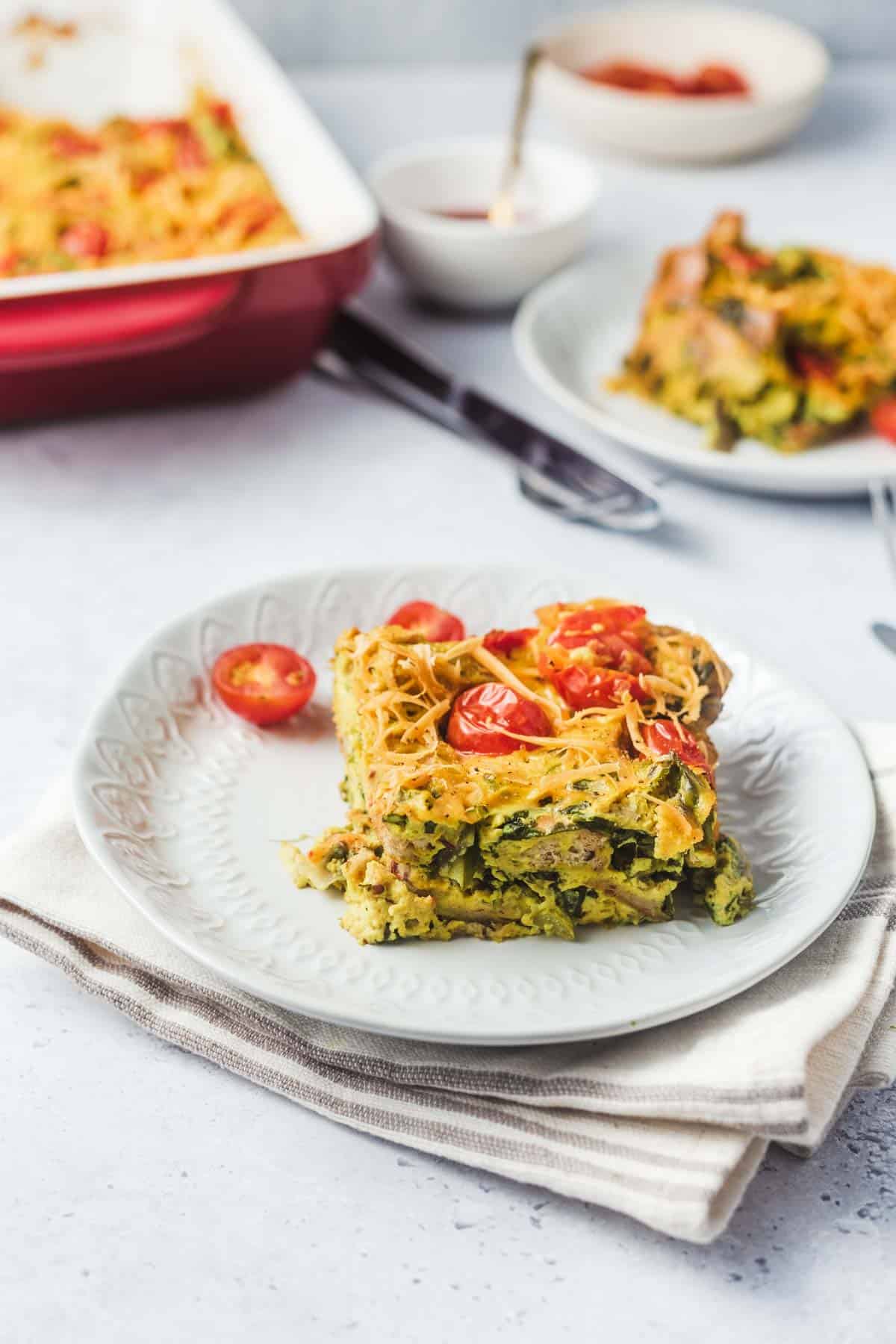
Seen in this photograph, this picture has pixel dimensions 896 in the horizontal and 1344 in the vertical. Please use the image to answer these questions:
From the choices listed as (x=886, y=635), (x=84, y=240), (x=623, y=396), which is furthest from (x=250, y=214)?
(x=886, y=635)

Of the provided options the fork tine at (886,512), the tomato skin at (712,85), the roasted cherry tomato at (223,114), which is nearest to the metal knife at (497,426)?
the fork tine at (886,512)

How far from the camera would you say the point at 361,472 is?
3.22m

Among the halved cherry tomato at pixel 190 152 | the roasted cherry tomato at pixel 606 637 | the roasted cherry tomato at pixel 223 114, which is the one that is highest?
the roasted cherry tomato at pixel 606 637

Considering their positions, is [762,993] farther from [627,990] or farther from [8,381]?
[8,381]

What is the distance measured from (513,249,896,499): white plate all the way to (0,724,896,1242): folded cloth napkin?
1209mm

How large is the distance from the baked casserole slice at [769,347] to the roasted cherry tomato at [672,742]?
1339mm

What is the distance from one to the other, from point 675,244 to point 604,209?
0.40m

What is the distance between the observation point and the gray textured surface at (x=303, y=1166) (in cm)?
160

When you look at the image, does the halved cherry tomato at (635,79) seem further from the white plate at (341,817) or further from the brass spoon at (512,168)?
the white plate at (341,817)

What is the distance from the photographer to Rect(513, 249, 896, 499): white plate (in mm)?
2988

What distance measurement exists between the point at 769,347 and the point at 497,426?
596 mm

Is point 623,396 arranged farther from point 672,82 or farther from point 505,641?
point 672,82

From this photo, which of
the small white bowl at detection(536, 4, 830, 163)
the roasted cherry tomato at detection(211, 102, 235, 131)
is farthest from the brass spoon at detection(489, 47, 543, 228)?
the roasted cherry tomato at detection(211, 102, 235, 131)

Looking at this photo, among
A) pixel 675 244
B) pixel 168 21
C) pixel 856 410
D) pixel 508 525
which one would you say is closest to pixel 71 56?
pixel 168 21
